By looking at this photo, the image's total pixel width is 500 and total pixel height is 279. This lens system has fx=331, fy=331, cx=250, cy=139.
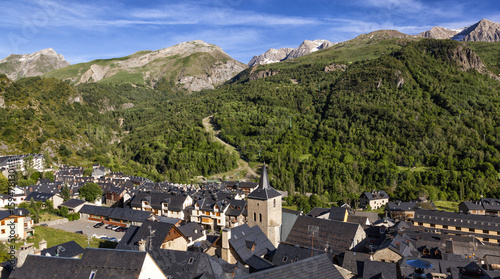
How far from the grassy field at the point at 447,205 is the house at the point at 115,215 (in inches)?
3059

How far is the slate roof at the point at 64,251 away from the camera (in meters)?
32.7

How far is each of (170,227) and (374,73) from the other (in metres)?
178

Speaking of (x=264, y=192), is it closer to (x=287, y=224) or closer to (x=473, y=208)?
(x=287, y=224)

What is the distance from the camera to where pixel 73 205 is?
65750 mm

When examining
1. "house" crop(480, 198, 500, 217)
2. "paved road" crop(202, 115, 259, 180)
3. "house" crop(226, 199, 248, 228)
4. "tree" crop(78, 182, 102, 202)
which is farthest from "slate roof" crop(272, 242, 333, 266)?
"paved road" crop(202, 115, 259, 180)

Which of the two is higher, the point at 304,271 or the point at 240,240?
the point at 304,271

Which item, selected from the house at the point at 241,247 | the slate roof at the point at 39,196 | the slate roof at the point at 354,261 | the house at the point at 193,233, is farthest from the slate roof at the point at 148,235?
the slate roof at the point at 39,196

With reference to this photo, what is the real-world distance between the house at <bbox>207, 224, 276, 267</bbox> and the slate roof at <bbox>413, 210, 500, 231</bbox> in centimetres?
4644

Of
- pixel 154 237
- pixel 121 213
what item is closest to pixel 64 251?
pixel 154 237

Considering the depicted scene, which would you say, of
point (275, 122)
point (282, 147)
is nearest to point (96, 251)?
point (282, 147)

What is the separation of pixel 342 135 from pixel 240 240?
12097 cm

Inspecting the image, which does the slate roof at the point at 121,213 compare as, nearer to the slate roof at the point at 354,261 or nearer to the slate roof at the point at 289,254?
the slate roof at the point at 289,254

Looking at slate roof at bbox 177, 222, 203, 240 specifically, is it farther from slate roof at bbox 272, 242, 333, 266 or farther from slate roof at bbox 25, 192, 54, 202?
slate roof at bbox 25, 192, 54, 202

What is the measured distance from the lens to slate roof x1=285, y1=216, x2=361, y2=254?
1575 inches
